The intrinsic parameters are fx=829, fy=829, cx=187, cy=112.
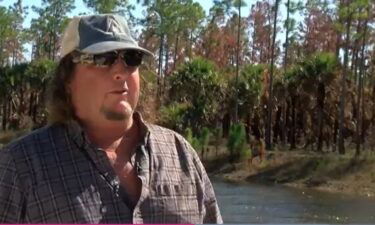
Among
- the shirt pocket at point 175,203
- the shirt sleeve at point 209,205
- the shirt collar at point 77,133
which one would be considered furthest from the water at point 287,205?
the shirt collar at point 77,133

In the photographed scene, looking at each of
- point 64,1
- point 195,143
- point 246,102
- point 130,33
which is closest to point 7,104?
point 64,1

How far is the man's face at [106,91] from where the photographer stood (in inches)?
95.1

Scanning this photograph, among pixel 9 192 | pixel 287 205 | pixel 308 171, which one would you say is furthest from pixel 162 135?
pixel 308 171

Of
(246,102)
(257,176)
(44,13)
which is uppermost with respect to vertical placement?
(44,13)

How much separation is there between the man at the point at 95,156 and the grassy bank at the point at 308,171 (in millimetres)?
26121

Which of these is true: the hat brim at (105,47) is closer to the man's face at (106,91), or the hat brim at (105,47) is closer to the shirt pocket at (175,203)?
the man's face at (106,91)

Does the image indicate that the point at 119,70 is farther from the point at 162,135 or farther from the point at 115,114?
the point at 162,135

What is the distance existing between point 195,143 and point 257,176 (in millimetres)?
2720

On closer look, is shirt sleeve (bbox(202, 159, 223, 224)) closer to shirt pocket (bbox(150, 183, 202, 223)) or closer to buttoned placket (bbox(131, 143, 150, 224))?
shirt pocket (bbox(150, 183, 202, 223))

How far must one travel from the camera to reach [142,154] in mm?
2531

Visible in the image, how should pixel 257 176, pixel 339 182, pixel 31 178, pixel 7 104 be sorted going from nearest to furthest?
pixel 31 178
pixel 339 182
pixel 257 176
pixel 7 104

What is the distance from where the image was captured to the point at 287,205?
22312mm

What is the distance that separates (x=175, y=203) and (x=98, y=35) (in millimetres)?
549

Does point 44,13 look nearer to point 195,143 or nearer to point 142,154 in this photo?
point 195,143
